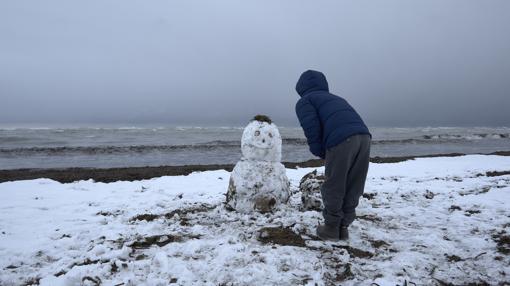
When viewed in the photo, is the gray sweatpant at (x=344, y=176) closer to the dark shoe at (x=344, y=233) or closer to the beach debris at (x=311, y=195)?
the dark shoe at (x=344, y=233)

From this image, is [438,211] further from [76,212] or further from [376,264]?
[76,212]

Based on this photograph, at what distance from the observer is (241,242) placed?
407cm

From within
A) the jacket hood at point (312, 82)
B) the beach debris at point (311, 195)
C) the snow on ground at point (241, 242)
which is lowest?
the snow on ground at point (241, 242)

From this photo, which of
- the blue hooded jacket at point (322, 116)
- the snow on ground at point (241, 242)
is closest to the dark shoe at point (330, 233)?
the snow on ground at point (241, 242)

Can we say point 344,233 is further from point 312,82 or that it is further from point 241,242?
point 312,82

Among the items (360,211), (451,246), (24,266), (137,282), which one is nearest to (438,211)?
(360,211)

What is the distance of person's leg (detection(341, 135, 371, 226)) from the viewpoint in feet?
13.3

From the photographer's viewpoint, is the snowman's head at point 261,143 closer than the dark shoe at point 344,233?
No

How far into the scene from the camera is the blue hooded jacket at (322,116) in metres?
3.99

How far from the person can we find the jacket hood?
0.15m

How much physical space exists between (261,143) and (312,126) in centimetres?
148

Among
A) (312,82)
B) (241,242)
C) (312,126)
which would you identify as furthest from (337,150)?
(241,242)

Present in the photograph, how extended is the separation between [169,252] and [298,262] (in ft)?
5.03

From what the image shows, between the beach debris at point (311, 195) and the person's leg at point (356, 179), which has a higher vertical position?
the person's leg at point (356, 179)
